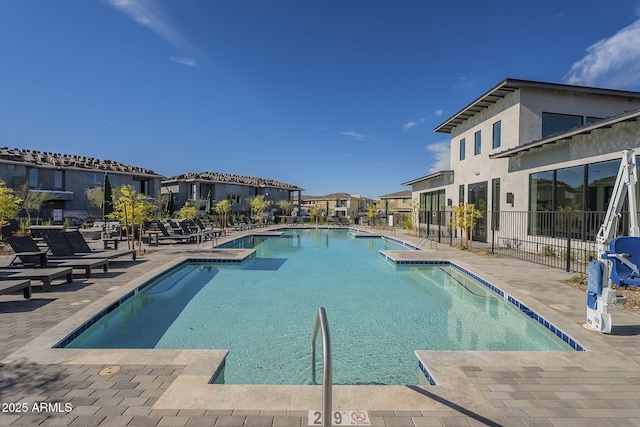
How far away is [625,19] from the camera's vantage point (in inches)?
489

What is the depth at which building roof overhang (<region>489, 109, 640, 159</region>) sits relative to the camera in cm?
872

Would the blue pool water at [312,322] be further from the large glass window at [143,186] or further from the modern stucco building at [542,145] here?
the large glass window at [143,186]

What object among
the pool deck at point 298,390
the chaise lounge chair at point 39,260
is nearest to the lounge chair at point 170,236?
the chaise lounge chair at point 39,260

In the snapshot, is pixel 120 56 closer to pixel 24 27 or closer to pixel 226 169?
pixel 24 27

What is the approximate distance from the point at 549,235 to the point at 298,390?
13364mm

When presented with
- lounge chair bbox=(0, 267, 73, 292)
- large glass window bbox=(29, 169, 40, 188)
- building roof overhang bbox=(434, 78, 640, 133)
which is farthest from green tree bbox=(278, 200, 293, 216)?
lounge chair bbox=(0, 267, 73, 292)

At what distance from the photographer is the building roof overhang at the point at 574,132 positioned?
28.6 ft

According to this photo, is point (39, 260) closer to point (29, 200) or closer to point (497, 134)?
point (497, 134)

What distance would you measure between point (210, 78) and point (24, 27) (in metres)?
8.26

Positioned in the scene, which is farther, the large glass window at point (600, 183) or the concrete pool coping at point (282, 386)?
the large glass window at point (600, 183)

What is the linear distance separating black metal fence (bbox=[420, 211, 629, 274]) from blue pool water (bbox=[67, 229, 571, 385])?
4078 millimetres

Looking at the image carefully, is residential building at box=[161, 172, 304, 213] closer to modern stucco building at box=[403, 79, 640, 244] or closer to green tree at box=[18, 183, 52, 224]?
green tree at box=[18, 183, 52, 224]

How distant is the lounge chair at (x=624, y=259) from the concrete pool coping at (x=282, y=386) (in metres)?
1.07

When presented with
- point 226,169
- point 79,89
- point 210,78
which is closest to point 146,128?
point 79,89
